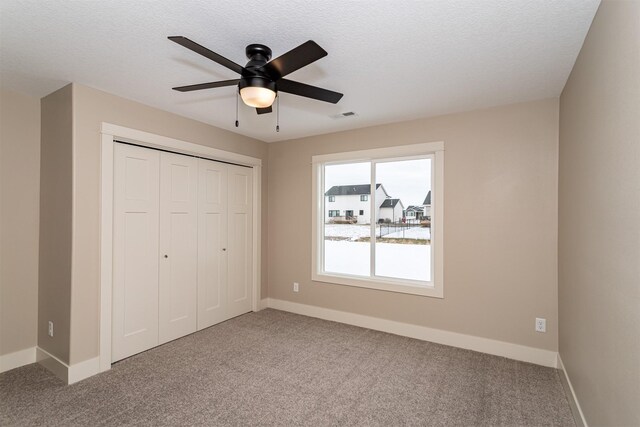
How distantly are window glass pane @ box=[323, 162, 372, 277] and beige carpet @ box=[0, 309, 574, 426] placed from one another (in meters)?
1.09

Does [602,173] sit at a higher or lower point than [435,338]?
higher

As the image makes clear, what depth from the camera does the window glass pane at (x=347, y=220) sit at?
163 inches

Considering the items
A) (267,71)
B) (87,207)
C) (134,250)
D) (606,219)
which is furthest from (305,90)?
(134,250)

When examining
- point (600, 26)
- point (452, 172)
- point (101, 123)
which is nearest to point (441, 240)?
point (452, 172)

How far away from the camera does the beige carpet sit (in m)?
2.19

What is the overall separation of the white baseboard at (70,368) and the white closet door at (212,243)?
1.17m

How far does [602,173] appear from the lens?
5.40 feet

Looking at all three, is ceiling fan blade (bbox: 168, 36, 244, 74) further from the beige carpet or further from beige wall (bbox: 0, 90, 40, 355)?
beige wall (bbox: 0, 90, 40, 355)

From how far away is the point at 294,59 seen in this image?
171 centimetres

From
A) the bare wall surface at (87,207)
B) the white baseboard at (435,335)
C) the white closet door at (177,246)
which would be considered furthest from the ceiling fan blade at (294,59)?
the white baseboard at (435,335)

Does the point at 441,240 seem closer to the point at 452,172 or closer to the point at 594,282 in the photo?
the point at 452,172

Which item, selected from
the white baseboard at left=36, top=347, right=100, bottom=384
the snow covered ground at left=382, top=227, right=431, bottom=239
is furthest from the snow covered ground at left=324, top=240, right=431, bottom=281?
the white baseboard at left=36, top=347, right=100, bottom=384

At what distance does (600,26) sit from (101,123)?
362 cm

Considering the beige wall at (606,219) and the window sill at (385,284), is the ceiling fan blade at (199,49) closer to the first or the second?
the beige wall at (606,219)
